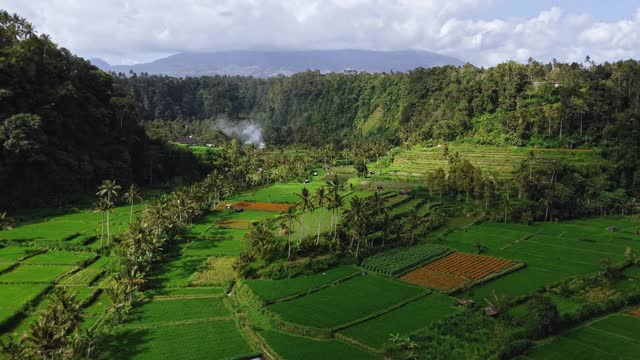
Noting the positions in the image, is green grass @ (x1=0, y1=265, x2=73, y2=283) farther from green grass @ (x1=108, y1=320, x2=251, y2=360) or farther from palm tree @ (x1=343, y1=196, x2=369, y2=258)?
palm tree @ (x1=343, y1=196, x2=369, y2=258)

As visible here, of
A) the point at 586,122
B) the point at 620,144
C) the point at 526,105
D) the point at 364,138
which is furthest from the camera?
the point at 364,138

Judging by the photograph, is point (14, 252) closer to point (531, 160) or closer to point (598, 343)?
point (598, 343)

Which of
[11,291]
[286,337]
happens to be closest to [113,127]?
[11,291]

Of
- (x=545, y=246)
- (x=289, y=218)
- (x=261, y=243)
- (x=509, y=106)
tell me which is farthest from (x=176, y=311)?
(x=509, y=106)

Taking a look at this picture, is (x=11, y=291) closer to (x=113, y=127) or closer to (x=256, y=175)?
(x=113, y=127)

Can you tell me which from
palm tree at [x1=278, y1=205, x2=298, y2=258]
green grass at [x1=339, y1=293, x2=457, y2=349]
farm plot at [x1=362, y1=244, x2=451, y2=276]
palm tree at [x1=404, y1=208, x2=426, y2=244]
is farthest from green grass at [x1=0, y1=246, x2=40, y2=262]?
palm tree at [x1=404, y1=208, x2=426, y2=244]

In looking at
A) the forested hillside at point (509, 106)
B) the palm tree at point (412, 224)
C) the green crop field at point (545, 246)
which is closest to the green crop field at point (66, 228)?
the palm tree at point (412, 224)

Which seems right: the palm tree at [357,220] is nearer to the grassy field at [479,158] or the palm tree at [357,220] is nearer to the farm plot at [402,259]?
the farm plot at [402,259]
